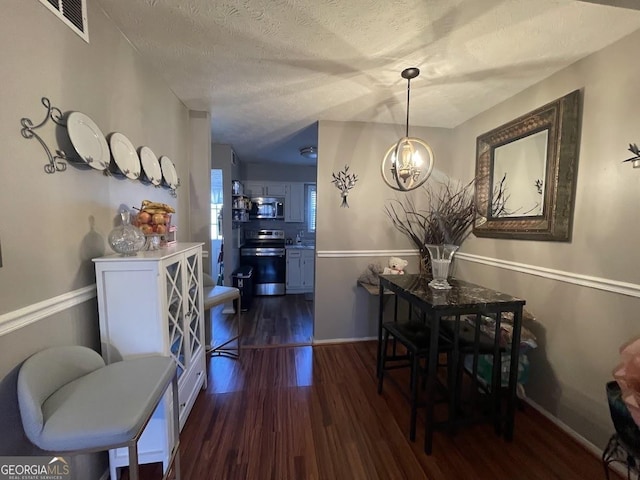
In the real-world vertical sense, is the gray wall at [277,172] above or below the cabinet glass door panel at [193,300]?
above

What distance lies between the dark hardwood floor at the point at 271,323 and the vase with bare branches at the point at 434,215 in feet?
5.37

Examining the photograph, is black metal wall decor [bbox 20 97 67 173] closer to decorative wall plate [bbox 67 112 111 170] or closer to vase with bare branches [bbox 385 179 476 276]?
decorative wall plate [bbox 67 112 111 170]

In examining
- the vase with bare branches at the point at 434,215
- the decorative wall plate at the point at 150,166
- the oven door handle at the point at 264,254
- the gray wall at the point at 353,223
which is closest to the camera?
the decorative wall plate at the point at 150,166

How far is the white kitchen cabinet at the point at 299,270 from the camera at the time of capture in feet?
14.9

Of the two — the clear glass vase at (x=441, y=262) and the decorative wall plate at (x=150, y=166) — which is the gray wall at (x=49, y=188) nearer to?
the decorative wall plate at (x=150, y=166)

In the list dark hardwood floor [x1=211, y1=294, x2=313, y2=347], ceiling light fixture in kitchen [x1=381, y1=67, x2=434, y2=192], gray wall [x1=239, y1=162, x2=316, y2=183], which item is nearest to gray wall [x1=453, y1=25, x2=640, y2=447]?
ceiling light fixture in kitchen [x1=381, y1=67, x2=434, y2=192]

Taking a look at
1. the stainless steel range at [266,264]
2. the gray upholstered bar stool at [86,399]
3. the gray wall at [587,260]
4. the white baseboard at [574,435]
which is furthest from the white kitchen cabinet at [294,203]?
the white baseboard at [574,435]

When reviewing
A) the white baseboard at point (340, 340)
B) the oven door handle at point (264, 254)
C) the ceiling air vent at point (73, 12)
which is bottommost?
the white baseboard at point (340, 340)

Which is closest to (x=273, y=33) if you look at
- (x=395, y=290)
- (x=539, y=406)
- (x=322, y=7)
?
(x=322, y=7)

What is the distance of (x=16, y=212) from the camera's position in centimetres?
87

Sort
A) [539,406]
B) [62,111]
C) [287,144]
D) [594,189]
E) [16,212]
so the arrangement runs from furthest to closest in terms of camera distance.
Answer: [287,144] → [539,406] → [594,189] → [62,111] → [16,212]

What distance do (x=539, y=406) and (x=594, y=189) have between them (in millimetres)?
1563

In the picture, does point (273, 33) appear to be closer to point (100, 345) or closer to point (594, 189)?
point (100, 345)

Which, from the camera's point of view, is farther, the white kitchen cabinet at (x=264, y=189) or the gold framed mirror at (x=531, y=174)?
the white kitchen cabinet at (x=264, y=189)
